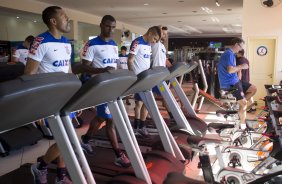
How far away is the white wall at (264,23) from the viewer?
7039 millimetres

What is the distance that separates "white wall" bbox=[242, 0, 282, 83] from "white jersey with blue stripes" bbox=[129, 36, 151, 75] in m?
3.86

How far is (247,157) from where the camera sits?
3100 millimetres

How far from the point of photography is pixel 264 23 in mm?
7121

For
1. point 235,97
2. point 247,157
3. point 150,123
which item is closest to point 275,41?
point 235,97

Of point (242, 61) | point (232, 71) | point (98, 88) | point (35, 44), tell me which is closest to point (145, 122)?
point (232, 71)

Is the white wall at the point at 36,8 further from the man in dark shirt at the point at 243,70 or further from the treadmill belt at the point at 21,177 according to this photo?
the treadmill belt at the point at 21,177

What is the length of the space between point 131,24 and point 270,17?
10.7 m

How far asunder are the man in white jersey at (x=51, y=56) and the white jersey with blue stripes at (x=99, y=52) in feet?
1.98

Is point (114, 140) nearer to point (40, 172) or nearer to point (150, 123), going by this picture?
point (40, 172)

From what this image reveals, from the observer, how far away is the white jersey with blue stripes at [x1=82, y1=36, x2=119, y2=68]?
3285 mm

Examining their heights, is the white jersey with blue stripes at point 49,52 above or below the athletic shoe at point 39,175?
above

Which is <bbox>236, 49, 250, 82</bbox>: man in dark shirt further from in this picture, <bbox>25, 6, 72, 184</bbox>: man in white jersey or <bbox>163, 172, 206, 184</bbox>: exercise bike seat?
<bbox>163, 172, 206, 184</bbox>: exercise bike seat

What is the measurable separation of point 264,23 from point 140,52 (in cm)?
416

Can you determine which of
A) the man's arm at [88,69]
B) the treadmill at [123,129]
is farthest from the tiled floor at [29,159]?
the man's arm at [88,69]
